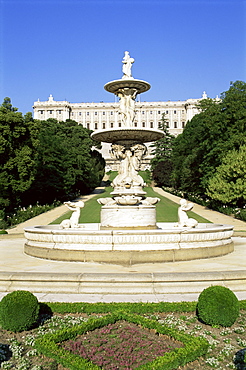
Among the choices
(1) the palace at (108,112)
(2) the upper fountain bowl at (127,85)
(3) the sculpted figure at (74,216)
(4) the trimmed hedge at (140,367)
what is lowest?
(4) the trimmed hedge at (140,367)

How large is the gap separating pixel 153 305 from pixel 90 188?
52.8 meters

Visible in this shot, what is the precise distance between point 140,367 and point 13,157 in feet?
91.1

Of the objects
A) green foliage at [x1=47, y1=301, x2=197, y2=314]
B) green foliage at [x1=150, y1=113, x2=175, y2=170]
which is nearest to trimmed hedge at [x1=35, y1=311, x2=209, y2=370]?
green foliage at [x1=47, y1=301, x2=197, y2=314]

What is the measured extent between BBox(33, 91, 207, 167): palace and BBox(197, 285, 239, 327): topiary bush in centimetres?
11119

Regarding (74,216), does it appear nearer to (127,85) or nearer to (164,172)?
(127,85)

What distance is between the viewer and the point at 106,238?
9352mm

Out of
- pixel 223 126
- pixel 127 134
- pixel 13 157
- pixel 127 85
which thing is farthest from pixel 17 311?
pixel 223 126

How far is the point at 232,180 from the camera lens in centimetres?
2967

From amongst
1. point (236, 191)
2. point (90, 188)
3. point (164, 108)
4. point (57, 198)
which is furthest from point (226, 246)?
point (164, 108)

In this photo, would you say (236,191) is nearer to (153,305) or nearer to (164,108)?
(153,305)

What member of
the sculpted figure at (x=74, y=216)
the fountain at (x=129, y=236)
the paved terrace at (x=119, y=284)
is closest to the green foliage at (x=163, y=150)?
the fountain at (x=129, y=236)

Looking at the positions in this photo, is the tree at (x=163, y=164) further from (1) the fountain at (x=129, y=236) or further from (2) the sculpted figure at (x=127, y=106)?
(1) the fountain at (x=129, y=236)

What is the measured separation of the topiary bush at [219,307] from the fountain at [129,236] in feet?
12.2

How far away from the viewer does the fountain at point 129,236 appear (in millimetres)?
9281
